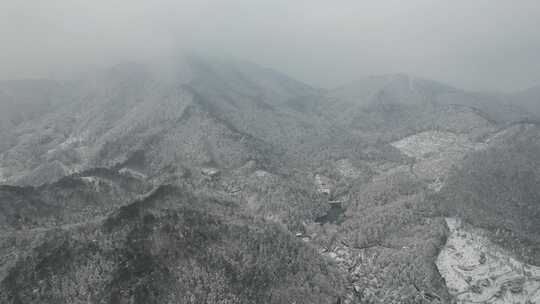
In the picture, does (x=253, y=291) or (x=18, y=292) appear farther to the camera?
(x=253, y=291)

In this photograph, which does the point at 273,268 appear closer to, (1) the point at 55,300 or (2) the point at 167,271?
(2) the point at 167,271

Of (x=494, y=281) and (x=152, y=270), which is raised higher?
(x=152, y=270)

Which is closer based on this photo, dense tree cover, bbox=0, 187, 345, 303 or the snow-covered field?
dense tree cover, bbox=0, 187, 345, 303

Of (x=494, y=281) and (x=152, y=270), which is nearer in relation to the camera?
(x=152, y=270)

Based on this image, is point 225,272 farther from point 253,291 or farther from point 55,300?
point 55,300

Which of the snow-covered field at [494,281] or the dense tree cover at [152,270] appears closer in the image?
the dense tree cover at [152,270]

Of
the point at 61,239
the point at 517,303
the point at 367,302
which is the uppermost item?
the point at 61,239

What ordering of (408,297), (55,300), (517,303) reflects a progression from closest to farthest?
1. (55,300)
2. (517,303)
3. (408,297)

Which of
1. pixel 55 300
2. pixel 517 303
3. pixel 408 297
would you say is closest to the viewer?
pixel 55 300

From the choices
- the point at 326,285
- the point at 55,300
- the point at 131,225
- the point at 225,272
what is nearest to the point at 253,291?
the point at 225,272

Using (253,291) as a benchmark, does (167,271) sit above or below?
above
